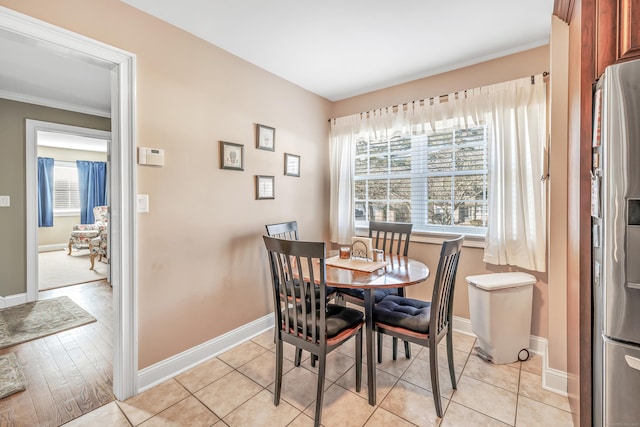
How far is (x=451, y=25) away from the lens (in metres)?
2.05

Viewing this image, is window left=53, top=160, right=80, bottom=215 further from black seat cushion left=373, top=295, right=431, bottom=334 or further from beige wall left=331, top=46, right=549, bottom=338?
black seat cushion left=373, top=295, right=431, bottom=334

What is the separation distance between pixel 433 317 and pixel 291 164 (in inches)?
82.2

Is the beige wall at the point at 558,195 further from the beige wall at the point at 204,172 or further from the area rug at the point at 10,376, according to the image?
the area rug at the point at 10,376

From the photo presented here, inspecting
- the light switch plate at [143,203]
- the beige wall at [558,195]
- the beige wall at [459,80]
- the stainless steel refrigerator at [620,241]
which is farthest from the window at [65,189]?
the stainless steel refrigerator at [620,241]

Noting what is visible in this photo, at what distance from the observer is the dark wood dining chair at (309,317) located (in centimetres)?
152

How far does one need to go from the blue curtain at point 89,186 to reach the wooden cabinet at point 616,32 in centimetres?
933

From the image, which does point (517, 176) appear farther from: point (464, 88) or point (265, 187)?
A: point (265, 187)

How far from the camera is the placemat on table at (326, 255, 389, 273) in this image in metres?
1.95

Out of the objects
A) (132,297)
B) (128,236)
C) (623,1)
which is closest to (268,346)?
(132,297)

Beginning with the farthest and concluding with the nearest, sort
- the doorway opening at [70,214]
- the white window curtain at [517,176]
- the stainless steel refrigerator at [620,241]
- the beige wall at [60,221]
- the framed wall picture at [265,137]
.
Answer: the beige wall at [60,221] < the doorway opening at [70,214] < the framed wall picture at [265,137] < the white window curtain at [517,176] < the stainless steel refrigerator at [620,241]

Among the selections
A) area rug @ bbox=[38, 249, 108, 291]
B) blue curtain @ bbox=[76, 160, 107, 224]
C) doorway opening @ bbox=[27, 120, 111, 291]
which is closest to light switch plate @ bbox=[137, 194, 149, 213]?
area rug @ bbox=[38, 249, 108, 291]

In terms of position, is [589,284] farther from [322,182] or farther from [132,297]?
[322,182]

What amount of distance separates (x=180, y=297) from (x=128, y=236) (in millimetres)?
608

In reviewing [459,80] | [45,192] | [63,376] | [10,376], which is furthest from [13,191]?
[459,80]
